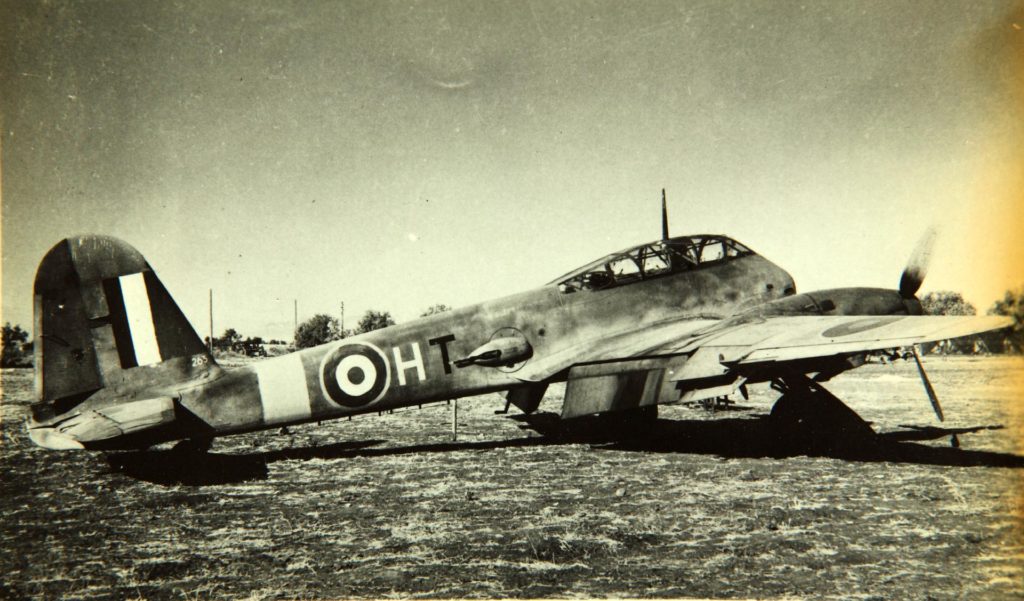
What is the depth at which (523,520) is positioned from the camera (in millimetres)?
4598

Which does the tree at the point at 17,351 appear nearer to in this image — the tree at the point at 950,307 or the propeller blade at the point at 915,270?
the propeller blade at the point at 915,270

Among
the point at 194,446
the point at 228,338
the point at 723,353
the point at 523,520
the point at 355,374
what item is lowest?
the point at 523,520

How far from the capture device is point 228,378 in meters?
6.82

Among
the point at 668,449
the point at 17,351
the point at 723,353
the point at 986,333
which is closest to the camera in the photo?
the point at 986,333

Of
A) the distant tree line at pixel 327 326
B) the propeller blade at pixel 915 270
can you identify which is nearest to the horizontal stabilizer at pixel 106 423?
the propeller blade at pixel 915 270

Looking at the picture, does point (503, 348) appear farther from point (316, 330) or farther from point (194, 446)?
point (316, 330)

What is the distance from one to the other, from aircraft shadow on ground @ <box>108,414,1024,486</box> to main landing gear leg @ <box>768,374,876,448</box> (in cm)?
2

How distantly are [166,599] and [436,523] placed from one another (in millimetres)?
1936

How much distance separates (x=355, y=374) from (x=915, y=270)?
8.31m

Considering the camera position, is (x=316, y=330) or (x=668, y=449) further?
(x=316, y=330)

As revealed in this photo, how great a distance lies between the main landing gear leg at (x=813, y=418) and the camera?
6.97 metres

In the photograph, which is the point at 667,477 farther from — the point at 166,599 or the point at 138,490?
the point at 138,490

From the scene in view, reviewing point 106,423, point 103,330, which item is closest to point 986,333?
point 106,423

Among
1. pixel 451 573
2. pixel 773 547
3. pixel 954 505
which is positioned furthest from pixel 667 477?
pixel 451 573
